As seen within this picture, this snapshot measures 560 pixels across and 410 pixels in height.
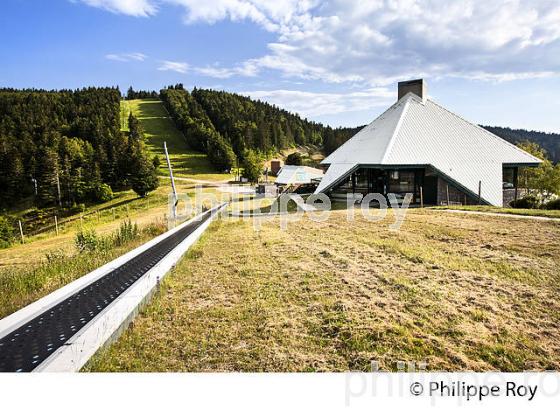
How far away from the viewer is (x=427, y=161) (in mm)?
22062

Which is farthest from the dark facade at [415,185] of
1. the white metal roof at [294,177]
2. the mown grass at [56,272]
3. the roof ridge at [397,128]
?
the white metal roof at [294,177]

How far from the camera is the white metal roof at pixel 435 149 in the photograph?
22109 millimetres

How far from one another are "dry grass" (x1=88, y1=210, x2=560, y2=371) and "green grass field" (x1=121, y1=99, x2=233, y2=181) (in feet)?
190

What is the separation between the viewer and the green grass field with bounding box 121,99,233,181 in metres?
71.1

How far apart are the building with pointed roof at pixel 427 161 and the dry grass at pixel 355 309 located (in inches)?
447

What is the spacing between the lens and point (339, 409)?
3.53 metres

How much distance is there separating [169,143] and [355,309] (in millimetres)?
95744

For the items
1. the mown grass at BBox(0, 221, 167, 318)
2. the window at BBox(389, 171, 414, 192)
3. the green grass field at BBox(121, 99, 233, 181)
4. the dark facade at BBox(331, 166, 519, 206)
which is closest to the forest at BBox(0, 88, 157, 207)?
the green grass field at BBox(121, 99, 233, 181)

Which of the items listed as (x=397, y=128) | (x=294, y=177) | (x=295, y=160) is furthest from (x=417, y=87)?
(x=295, y=160)

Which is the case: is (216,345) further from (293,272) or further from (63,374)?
(293,272)

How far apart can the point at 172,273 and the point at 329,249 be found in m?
5.09

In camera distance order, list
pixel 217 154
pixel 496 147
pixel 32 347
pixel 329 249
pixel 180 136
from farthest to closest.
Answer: pixel 180 136 < pixel 217 154 < pixel 496 147 < pixel 329 249 < pixel 32 347

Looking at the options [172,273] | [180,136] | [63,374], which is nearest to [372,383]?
[63,374]

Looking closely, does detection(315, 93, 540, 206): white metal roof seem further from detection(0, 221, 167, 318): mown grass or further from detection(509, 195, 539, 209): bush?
detection(0, 221, 167, 318): mown grass
